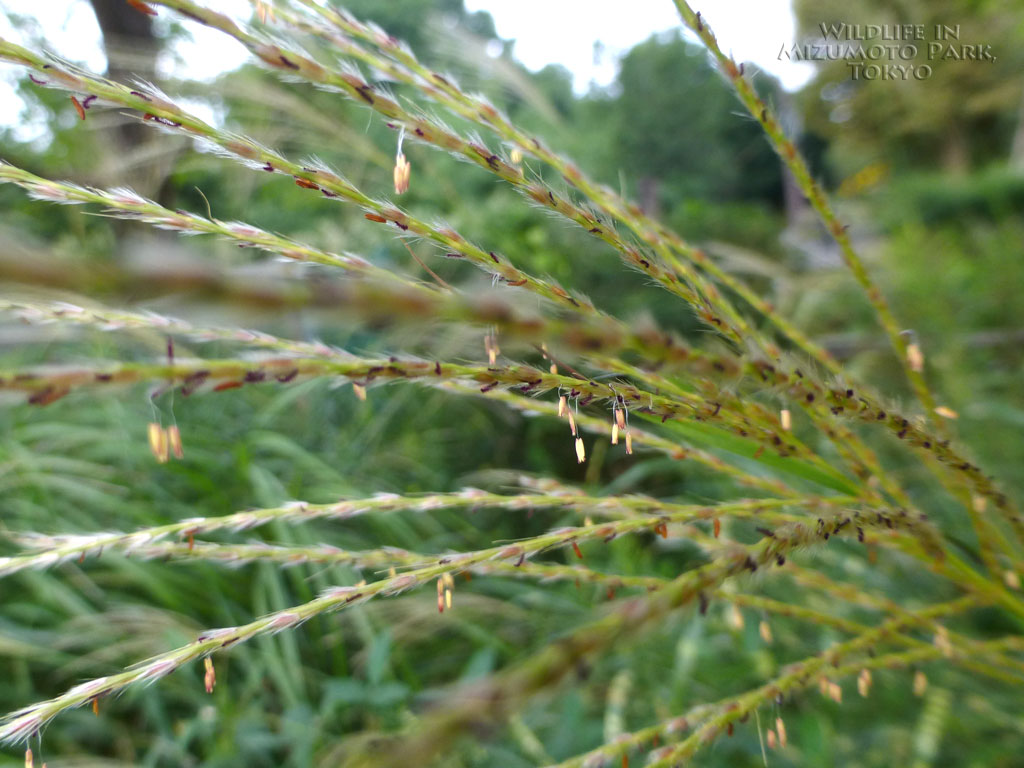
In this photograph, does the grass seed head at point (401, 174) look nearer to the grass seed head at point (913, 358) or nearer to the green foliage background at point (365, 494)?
the green foliage background at point (365, 494)

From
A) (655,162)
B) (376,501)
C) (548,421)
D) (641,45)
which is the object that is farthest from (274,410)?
(641,45)

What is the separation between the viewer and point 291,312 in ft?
0.60

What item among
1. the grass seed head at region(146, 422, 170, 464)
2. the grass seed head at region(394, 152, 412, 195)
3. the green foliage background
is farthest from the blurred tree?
the grass seed head at region(146, 422, 170, 464)

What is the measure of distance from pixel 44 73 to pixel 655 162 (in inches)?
607

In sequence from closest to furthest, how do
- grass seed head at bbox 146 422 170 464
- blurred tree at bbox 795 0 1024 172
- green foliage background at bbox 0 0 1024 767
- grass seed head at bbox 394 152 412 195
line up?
grass seed head at bbox 146 422 170 464, grass seed head at bbox 394 152 412 195, green foliage background at bbox 0 0 1024 767, blurred tree at bbox 795 0 1024 172

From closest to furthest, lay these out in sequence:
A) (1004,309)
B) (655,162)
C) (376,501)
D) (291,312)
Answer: (291,312) → (376,501) → (1004,309) → (655,162)

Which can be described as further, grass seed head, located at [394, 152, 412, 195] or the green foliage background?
the green foliage background

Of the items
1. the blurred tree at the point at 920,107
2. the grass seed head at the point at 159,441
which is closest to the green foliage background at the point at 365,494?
the grass seed head at the point at 159,441

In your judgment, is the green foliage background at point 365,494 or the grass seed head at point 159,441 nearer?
the grass seed head at point 159,441

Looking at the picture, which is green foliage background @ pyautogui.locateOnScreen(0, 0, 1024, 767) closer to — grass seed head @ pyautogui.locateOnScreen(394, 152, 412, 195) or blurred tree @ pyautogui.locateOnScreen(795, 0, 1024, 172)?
grass seed head @ pyautogui.locateOnScreen(394, 152, 412, 195)

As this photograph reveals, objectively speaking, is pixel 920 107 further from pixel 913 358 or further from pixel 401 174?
pixel 401 174

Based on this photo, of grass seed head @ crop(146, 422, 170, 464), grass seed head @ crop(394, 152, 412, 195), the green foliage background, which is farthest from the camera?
the green foliage background

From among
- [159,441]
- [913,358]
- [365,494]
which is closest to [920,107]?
[365,494]

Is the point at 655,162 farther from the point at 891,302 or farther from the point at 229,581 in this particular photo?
the point at 229,581
